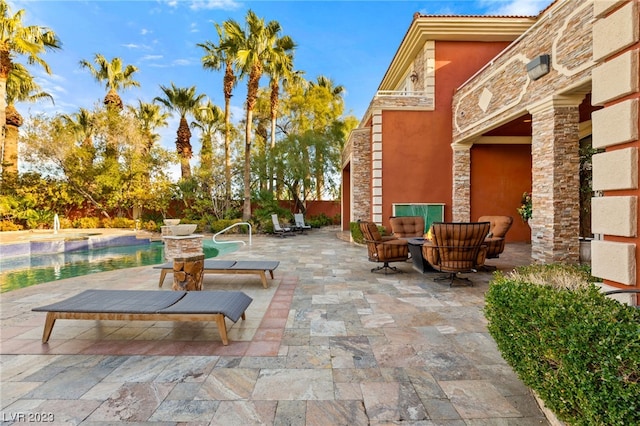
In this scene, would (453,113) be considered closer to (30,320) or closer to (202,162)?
(30,320)

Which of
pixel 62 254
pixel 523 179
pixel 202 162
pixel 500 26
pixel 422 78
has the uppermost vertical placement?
pixel 500 26

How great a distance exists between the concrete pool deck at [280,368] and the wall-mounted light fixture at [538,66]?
4.73m

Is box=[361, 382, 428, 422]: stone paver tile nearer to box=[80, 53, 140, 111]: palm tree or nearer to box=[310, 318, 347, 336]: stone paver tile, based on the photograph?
box=[310, 318, 347, 336]: stone paver tile

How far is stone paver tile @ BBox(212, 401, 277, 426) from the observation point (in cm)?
179

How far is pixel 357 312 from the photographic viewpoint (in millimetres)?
3715

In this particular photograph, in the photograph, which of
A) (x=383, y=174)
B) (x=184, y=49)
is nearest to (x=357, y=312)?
(x=383, y=174)

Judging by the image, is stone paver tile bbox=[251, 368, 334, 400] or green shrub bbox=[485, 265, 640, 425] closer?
green shrub bbox=[485, 265, 640, 425]

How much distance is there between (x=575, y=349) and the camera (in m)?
1.38

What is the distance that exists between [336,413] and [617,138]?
3.19 meters

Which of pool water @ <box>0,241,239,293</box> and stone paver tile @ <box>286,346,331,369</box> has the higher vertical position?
stone paver tile @ <box>286,346,331,369</box>

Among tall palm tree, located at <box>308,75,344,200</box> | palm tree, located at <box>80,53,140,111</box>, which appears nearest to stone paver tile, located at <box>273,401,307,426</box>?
tall palm tree, located at <box>308,75,344,200</box>

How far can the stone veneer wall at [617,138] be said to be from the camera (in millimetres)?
2434

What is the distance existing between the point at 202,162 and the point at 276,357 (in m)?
15.2

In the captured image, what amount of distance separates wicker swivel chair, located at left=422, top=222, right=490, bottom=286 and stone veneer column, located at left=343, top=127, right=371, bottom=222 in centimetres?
655
